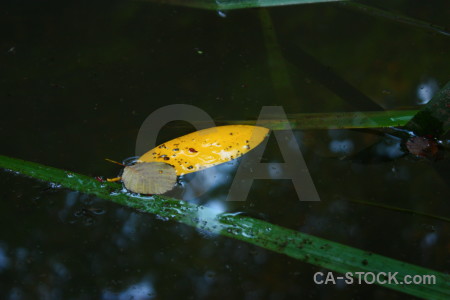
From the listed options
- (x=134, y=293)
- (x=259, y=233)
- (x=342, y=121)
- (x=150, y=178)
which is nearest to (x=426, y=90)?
(x=342, y=121)

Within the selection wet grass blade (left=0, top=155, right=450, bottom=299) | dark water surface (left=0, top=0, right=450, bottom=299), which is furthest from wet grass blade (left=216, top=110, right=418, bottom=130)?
wet grass blade (left=0, top=155, right=450, bottom=299)

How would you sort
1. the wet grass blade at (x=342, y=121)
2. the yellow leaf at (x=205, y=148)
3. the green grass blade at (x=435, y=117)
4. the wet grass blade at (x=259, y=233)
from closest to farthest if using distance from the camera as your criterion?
the wet grass blade at (x=259, y=233) → the green grass blade at (x=435, y=117) → the yellow leaf at (x=205, y=148) → the wet grass blade at (x=342, y=121)

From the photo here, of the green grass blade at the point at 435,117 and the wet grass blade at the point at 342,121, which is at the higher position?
the green grass blade at the point at 435,117

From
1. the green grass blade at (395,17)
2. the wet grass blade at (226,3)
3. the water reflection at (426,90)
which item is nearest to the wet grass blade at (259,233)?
the water reflection at (426,90)

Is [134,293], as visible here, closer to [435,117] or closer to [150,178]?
[150,178]

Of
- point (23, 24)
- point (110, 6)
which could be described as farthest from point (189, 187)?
point (23, 24)

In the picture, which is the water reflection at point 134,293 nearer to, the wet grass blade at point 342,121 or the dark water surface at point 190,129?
the dark water surface at point 190,129
